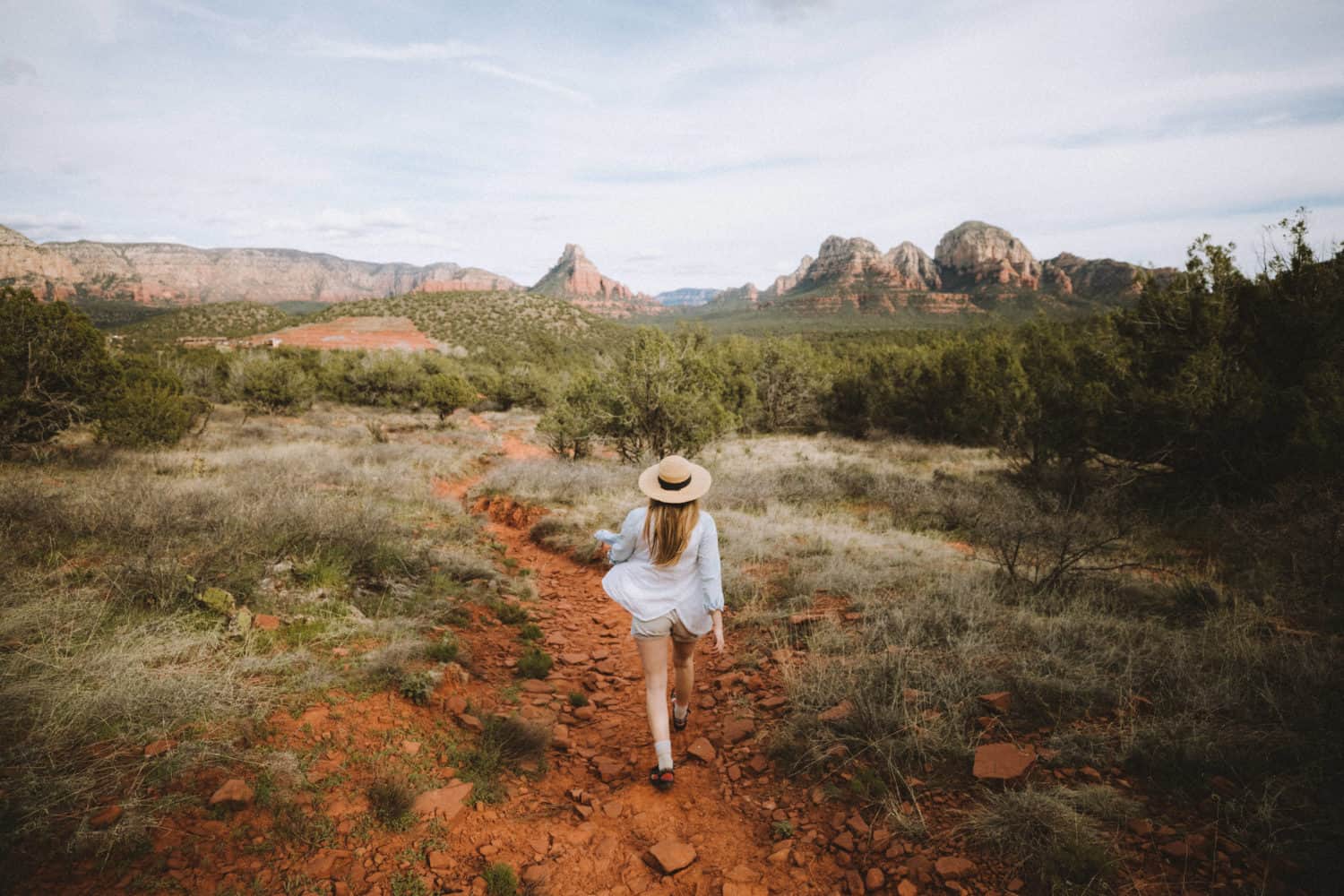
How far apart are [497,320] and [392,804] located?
7547 cm

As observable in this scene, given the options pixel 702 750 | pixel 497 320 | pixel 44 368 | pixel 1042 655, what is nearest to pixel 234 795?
pixel 702 750

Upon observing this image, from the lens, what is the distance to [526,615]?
6.34m

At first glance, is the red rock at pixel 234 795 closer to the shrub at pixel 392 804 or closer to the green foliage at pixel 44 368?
the shrub at pixel 392 804

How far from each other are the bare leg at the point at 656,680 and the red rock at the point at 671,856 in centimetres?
65

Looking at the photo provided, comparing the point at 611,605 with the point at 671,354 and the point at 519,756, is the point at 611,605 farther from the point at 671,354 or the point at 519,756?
the point at 671,354

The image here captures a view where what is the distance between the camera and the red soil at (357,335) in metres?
61.6

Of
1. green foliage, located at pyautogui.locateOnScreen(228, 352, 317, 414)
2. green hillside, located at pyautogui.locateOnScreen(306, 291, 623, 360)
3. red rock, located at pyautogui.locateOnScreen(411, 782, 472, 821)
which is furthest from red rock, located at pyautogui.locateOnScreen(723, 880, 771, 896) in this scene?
green hillside, located at pyautogui.locateOnScreen(306, 291, 623, 360)

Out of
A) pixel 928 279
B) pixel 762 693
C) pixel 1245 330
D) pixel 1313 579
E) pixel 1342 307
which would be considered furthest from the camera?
pixel 928 279

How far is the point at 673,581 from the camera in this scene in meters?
3.68

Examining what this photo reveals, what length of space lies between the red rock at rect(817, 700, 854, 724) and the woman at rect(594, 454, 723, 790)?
1015 millimetres

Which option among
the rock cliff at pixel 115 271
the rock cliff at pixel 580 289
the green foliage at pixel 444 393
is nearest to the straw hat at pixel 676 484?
the green foliage at pixel 444 393

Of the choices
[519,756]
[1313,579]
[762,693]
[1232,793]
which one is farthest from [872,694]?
[1313,579]

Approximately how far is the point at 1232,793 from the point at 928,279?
152964 millimetres

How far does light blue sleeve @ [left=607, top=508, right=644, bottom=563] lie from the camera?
3.75 meters
